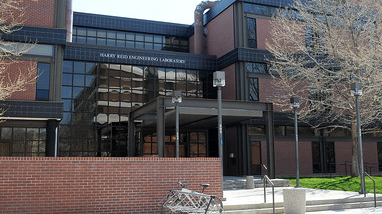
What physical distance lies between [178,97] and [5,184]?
903 centimetres

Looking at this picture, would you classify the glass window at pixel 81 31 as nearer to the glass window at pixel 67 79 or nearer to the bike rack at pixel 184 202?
the glass window at pixel 67 79

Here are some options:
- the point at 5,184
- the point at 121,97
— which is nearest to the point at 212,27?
the point at 121,97

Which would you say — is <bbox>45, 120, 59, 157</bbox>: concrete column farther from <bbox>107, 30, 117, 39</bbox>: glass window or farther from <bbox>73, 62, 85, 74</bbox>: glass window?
<bbox>107, 30, 117, 39</bbox>: glass window

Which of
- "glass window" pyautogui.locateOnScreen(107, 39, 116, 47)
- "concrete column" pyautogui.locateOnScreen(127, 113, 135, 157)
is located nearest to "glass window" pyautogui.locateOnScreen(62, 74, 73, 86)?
"concrete column" pyautogui.locateOnScreen(127, 113, 135, 157)

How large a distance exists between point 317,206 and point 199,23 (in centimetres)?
2183

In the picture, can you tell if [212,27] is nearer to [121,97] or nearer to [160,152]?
[121,97]

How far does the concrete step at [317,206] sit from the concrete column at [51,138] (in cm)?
1440

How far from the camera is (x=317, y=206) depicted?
44.9 ft

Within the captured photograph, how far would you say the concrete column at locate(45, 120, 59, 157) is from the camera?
23438 mm

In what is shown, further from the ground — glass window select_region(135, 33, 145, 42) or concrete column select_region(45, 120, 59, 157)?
glass window select_region(135, 33, 145, 42)

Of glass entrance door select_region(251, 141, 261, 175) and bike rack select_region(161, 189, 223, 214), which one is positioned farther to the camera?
glass entrance door select_region(251, 141, 261, 175)

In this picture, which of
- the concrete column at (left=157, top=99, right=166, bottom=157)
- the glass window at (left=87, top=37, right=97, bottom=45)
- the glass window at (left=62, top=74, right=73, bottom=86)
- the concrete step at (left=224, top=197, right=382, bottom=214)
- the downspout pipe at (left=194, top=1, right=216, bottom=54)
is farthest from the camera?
the glass window at (left=87, top=37, right=97, bottom=45)

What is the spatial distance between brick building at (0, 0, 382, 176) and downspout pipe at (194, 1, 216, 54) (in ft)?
0.38

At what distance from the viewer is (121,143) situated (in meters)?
27.6
